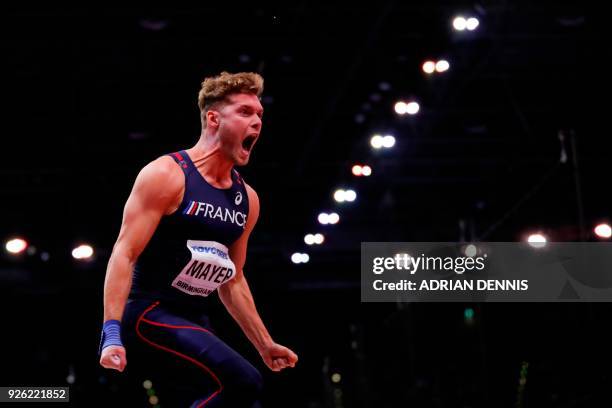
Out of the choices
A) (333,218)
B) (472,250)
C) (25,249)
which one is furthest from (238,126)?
(25,249)

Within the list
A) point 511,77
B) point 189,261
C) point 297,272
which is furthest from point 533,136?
point 189,261

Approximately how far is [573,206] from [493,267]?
140cm

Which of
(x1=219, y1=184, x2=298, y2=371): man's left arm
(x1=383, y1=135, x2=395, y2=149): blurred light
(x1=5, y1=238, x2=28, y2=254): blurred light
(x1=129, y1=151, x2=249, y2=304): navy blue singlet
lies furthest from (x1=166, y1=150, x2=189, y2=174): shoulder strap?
(x1=5, y1=238, x2=28, y2=254): blurred light

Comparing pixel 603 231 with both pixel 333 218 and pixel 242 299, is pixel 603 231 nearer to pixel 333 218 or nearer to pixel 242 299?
pixel 333 218

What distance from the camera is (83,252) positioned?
526 inches

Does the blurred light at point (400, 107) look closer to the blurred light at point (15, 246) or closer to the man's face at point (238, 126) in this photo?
the man's face at point (238, 126)

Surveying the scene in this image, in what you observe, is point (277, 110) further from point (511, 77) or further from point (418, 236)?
point (418, 236)

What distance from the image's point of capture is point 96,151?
12648 mm

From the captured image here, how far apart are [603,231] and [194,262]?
7.25 m

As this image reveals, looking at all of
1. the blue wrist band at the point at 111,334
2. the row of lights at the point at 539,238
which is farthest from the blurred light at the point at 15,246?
the blue wrist band at the point at 111,334

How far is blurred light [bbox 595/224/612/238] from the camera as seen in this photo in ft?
31.8

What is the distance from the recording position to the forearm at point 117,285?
3.36 meters

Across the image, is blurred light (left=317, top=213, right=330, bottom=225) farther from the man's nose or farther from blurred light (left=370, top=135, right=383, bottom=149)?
the man's nose

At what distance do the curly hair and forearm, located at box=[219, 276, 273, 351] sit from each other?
85cm
